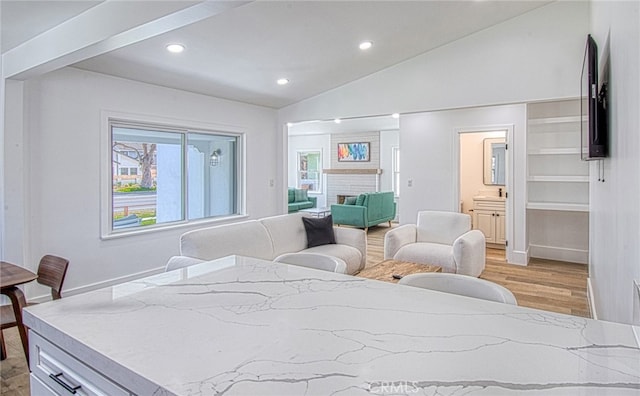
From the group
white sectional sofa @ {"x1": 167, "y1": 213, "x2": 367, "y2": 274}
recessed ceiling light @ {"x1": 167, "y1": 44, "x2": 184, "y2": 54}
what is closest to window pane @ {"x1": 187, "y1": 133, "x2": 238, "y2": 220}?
recessed ceiling light @ {"x1": 167, "y1": 44, "x2": 184, "y2": 54}

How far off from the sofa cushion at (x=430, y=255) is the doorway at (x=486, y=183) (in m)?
2.36

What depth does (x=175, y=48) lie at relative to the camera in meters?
3.72

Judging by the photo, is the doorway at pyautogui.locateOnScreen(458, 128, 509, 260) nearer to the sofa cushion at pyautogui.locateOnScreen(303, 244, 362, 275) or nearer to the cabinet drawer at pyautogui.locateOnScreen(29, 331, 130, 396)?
the sofa cushion at pyautogui.locateOnScreen(303, 244, 362, 275)

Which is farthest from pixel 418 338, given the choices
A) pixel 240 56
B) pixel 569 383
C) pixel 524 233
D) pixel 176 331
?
pixel 524 233

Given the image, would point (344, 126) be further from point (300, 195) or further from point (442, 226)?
point (442, 226)

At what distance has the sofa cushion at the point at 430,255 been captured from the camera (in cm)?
420

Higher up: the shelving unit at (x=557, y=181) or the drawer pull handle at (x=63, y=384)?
the shelving unit at (x=557, y=181)

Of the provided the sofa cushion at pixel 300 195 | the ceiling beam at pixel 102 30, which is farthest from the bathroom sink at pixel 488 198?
the ceiling beam at pixel 102 30

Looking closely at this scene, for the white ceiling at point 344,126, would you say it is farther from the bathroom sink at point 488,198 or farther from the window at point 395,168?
the bathroom sink at point 488,198

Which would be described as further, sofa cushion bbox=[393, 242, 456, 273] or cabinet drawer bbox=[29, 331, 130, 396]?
sofa cushion bbox=[393, 242, 456, 273]

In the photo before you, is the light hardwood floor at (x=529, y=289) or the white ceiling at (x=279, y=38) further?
the white ceiling at (x=279, y=38)

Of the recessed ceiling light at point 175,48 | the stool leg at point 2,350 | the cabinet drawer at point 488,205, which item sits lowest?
the stool leg at point 2,350

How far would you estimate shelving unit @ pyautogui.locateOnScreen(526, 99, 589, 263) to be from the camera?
5336mm

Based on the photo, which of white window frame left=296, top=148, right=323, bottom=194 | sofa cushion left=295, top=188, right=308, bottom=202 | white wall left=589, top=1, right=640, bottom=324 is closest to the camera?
white wall left=589, top=1, right=640, bottom=324
